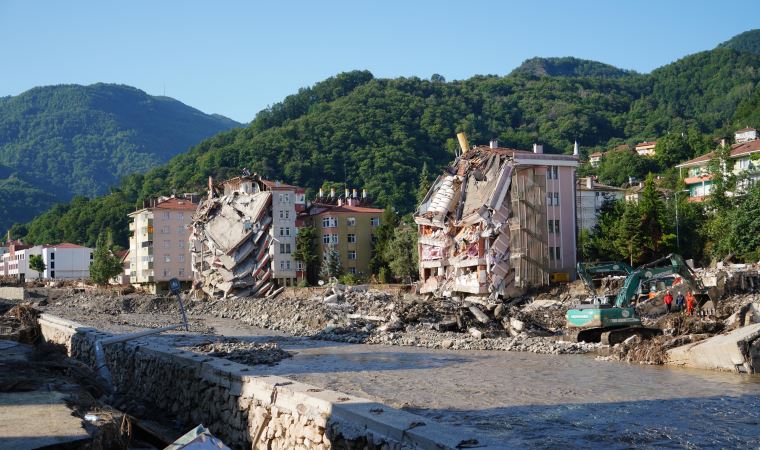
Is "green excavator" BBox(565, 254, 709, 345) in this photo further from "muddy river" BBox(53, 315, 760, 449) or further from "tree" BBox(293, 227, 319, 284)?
"tree" BBox(293, 227, 319, 284)

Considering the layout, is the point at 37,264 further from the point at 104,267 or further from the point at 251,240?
the point at 251,240

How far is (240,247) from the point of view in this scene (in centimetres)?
8225

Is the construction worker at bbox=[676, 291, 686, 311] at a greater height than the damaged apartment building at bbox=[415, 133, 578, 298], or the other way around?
the damaged apartment building at bbox=[415, 133, 578, 298]

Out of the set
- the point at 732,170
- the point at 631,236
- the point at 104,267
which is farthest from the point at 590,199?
the point at 104,267

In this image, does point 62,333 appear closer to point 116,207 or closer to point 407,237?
point 407,237

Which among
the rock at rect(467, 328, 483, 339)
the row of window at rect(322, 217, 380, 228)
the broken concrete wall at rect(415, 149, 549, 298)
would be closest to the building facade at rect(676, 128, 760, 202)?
the broken concrete wall at rect(415, 149, 549, 298)

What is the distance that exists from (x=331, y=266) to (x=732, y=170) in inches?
1515

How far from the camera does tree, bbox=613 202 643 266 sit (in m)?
62.9

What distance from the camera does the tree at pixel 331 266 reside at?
83.7 metres

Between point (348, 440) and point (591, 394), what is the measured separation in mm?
10257

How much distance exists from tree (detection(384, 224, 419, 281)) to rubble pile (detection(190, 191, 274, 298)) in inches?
480

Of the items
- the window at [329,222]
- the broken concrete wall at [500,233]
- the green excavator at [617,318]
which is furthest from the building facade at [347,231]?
the green excavator at [617,318]

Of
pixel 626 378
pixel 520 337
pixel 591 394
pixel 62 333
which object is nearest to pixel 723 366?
pixel 626 378

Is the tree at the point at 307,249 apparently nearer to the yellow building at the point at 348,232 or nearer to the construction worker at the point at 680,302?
the yellow building at the point at 348,232
